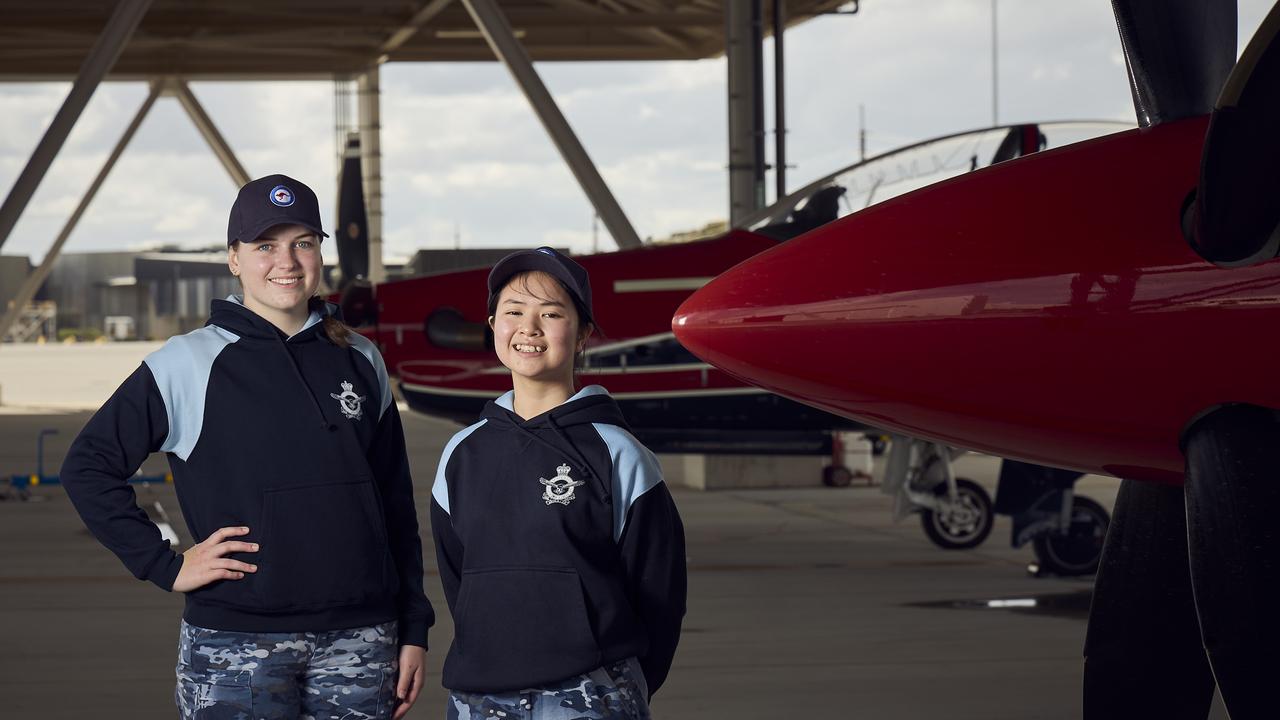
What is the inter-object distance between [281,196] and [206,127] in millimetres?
37696

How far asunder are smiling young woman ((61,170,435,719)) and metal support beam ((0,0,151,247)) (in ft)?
56.5

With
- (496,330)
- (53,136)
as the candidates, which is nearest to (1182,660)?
(496,330)

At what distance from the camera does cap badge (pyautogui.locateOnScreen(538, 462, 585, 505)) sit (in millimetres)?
2621

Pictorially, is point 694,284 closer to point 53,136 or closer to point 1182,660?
point 1182,660

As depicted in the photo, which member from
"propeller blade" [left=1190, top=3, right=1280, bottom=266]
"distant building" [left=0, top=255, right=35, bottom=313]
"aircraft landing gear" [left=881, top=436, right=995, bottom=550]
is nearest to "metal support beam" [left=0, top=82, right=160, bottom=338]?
"distant building" [left=0, top=255, right=35, bottom=313]

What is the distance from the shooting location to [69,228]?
1547 inches

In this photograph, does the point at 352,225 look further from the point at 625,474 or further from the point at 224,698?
the point at 625,474

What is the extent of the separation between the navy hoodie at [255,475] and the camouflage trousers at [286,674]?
29mm

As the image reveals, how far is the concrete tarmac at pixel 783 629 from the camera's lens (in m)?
6.04

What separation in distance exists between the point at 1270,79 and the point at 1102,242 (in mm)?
358

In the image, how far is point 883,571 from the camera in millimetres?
9547

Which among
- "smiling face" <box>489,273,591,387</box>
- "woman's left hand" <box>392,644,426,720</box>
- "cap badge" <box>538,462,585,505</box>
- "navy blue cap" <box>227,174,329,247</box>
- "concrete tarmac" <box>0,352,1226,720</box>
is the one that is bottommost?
"concrete tarmac" <box>0,352,1226,720</box>

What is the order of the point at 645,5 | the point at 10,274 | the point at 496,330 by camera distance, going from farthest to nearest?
the point at 10,274
the point at 645,5
the point at 496,330

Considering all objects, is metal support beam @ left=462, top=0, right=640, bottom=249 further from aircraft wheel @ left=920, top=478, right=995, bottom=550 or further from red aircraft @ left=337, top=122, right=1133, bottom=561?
red aircraft @ left=337, top=122, right=1133, bottom=561
